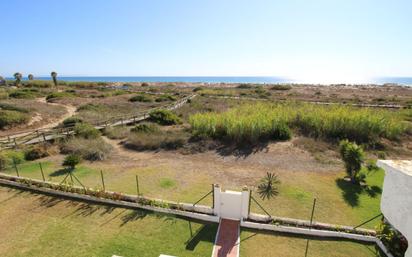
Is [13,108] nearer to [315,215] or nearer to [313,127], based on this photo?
[315,215]

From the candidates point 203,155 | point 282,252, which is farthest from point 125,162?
point 282,252

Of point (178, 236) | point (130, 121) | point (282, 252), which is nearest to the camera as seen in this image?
point (282, 252)

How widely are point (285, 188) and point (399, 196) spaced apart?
7306mm

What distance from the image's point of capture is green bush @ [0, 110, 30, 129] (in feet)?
67.5

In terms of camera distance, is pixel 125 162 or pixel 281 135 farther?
pixel 281 135

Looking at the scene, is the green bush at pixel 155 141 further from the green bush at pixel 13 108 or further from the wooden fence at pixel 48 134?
the green bush at pixel 13 108

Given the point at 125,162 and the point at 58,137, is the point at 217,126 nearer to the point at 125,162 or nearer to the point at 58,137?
the point at 125,162

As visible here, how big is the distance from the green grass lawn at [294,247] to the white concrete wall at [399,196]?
12.9 feet

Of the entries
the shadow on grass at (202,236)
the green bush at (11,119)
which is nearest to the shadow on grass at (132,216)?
the shadow on grass at (202,236)

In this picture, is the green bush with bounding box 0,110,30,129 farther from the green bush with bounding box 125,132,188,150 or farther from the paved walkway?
the paved walkway

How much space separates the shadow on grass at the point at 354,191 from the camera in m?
8.88

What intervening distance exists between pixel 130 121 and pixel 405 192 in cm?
2215

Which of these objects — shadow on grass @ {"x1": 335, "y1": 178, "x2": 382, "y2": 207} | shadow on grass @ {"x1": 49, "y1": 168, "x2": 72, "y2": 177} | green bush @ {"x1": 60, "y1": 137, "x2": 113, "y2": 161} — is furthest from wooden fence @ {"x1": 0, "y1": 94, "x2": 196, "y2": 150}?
shadow on grass @ {"x1": 335, "y1": 178, "x2": 382, "y2": 207}

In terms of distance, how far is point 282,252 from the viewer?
619 cm
